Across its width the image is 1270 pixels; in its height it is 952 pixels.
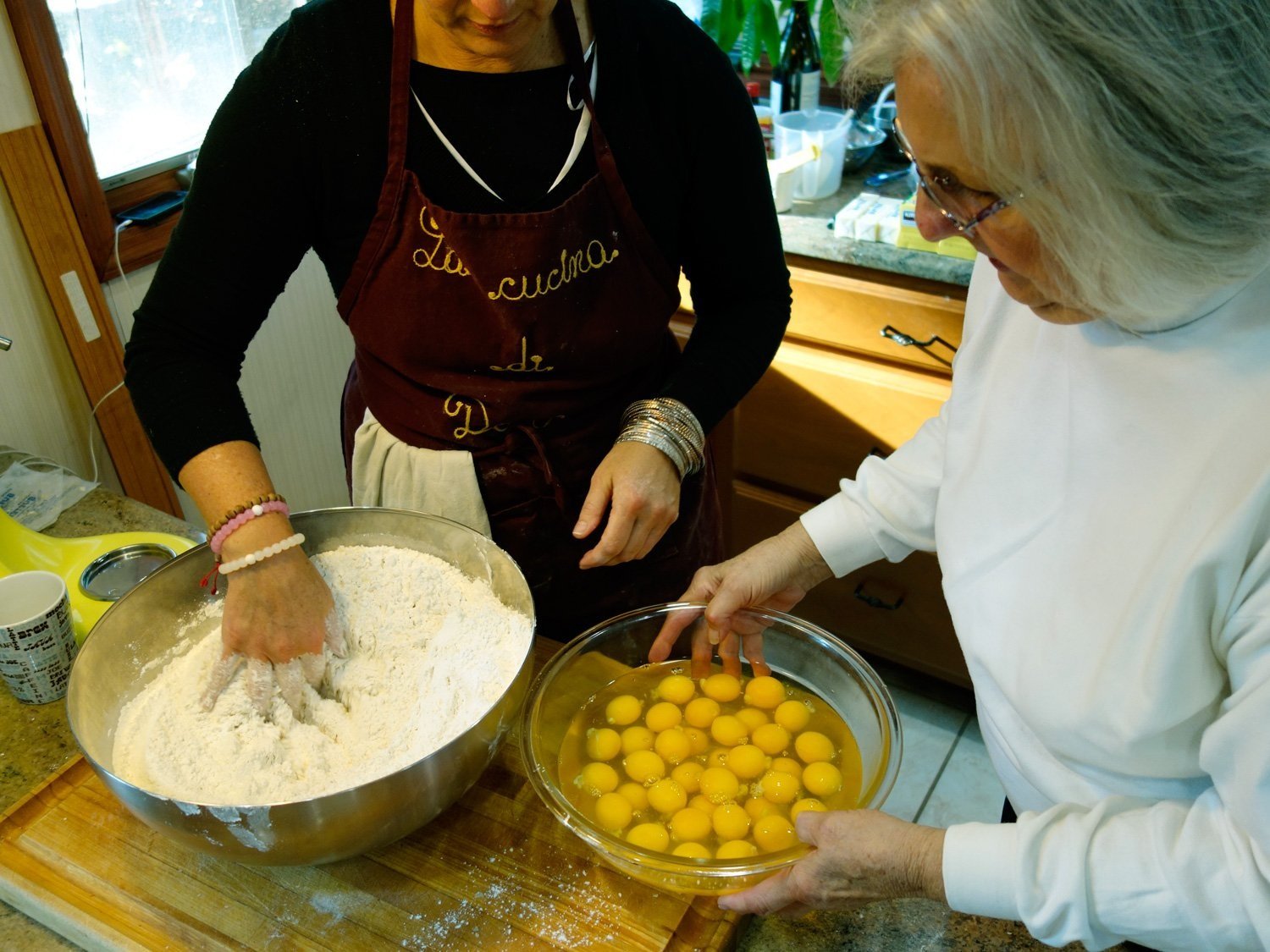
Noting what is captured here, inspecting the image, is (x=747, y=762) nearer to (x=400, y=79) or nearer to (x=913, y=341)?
(x=400, y=79)

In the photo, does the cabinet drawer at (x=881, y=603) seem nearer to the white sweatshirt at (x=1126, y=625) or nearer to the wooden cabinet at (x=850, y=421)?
the wooden cabinet at (x=850, y=421)

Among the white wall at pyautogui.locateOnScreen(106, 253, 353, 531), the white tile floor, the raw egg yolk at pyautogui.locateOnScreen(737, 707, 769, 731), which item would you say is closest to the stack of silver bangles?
the raw egg yolk at pyautogui.locateOnScreen(737, 707, 769, 731)

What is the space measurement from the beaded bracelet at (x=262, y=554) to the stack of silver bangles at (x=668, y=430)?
1.22 feet

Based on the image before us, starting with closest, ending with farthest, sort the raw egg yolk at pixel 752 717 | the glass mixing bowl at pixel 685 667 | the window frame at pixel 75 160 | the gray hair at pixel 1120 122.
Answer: the gray hair at pixel 1120 122 < the glass mixing bowl at pixel 685 667 < the raw egg yolk at pixel 752 717 < the window frame at pixel 75 160

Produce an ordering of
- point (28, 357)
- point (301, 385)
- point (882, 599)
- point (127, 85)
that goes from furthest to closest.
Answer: point (301, 385)
point (882, 599)
point (127, 85)
point (28, 357)

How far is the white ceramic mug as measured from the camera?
1.05 meters

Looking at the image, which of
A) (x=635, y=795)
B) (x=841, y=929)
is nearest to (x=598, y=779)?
(x=635, y=795)

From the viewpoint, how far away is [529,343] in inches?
45.9

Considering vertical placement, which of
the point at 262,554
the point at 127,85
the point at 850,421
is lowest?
the point at 850,421

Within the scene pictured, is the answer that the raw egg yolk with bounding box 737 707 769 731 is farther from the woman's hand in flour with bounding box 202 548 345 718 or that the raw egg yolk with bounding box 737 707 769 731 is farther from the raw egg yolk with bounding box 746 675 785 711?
the woman's hand in flour with bounding box 202 548 345 718

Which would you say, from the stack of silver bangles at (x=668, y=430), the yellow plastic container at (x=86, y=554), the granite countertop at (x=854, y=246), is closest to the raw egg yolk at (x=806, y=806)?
the stack of silver bangles at (x=668, y=430)

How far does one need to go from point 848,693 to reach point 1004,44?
2.04ft

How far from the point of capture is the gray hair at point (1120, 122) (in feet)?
1.95

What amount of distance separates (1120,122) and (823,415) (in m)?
1.57
